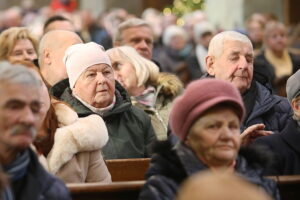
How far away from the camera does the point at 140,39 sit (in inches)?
403

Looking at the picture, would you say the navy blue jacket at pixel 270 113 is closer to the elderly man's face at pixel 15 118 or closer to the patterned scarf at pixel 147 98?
the patterned scarf at pixel 147 98

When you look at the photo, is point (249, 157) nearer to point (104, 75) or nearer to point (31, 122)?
point (31, 122)

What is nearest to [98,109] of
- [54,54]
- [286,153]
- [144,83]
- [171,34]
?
[54,54]

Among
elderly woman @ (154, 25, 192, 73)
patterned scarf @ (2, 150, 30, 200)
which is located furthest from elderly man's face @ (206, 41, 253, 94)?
elderly woman @ (154, 25, 192, 73)

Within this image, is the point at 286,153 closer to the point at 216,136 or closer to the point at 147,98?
the point at 216,136

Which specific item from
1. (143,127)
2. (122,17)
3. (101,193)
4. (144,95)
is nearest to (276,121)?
(143,127)

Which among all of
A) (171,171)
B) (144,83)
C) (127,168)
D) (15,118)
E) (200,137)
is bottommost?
(144,83)

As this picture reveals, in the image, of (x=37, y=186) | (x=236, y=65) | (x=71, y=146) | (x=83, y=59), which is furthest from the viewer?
(x=236, y=65)

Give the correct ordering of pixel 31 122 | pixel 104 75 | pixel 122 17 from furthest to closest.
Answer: pixel 122 17
pixel 104 75
pixel 31 122

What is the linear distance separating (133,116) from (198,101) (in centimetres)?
225

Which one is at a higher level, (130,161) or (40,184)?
(40,184)

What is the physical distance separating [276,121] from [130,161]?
4.34 ft

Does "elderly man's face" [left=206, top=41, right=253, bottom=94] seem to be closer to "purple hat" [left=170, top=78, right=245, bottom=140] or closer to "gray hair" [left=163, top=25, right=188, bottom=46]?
"purple hat" [left=170, top=78, right=245, bottom=140]

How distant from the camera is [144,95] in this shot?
8797 millimetres
